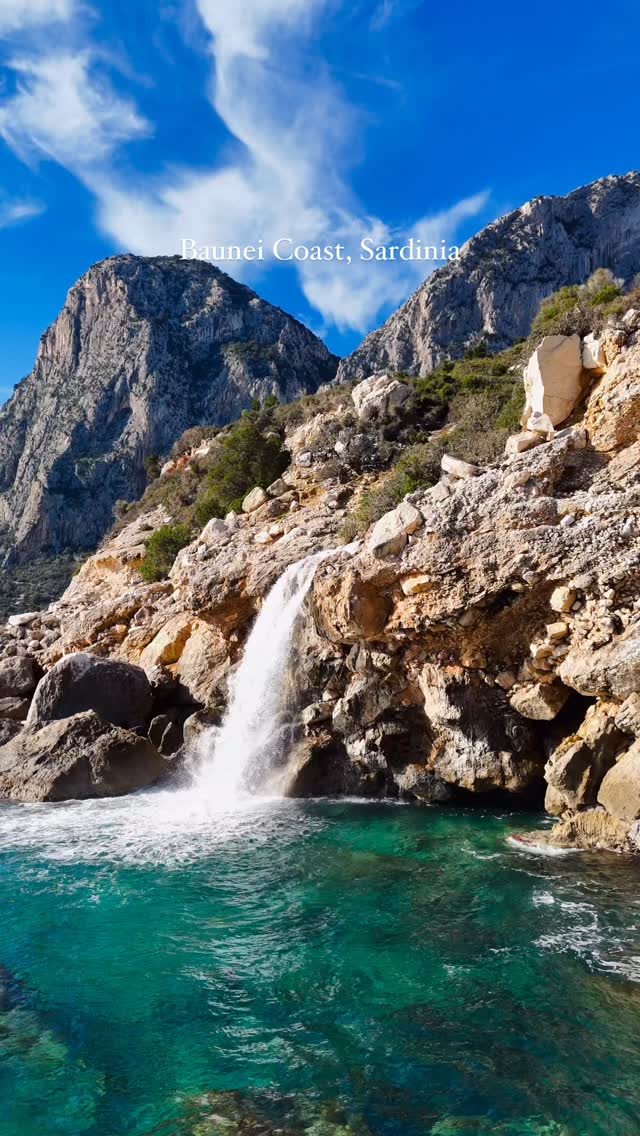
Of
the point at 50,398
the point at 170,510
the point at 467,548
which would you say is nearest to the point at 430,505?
the point at 467,548

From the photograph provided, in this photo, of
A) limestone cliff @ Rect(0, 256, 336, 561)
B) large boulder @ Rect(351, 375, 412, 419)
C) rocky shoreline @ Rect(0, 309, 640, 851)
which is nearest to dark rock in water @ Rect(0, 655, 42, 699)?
rocky shoreline @ Rect(0, 309, 640, 851)

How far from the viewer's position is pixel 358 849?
39.4 ft

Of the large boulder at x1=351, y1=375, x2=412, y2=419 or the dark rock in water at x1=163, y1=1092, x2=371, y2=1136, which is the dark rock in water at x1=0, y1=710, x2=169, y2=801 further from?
the large boulder at x1=351, y1=375, x2=412, y2=419

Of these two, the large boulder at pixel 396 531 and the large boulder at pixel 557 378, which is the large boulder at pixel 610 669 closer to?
the large boulder at pixel 396 531

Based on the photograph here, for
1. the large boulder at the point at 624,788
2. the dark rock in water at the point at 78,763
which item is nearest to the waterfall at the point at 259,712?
the dark rock in water at the point at 78,763

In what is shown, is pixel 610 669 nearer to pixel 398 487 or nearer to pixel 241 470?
pixel 398 487

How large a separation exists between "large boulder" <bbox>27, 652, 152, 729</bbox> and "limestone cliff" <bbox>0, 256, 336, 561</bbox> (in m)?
67.7

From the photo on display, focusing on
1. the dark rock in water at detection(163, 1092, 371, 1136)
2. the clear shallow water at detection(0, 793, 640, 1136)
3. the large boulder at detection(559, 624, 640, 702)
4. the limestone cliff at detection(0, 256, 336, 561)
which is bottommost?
the dark rock in water at detection(163, 1092, 371, 1136)

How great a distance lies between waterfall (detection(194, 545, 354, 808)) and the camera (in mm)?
16469

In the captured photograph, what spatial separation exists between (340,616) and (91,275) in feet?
340

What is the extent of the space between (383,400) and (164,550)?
11003 mm

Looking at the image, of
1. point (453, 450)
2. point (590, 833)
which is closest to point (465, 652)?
point (590, 833)

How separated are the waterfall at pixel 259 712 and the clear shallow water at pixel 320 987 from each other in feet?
12.3

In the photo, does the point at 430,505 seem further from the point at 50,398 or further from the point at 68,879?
the point at 50,398
